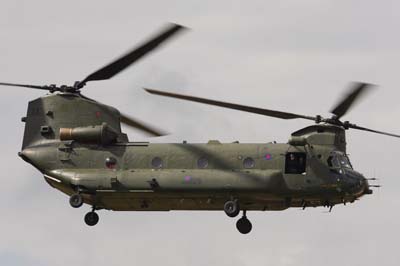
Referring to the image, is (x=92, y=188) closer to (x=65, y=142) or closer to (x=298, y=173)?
(x=65, y=142)

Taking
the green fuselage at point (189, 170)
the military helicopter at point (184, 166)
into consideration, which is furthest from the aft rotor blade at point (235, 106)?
the green fuselage at point (189, 170)

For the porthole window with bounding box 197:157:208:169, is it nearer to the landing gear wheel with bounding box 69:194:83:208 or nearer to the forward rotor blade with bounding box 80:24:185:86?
the forward rotor blade with bounding box 80:24:185:86

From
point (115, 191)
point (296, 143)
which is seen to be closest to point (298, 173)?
point (296, 143)

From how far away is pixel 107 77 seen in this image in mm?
58188

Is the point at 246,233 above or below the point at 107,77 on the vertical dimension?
below

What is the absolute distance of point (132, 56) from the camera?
5625 centimetres

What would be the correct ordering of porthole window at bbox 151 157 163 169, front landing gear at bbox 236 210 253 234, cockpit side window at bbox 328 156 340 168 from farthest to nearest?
front landing gear at bbox 236 210 253 234, porthole window at bbox 151 157 163 169, cockpit side window at bbox 328 156 340 168

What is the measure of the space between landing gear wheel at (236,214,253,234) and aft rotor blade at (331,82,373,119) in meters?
6.13

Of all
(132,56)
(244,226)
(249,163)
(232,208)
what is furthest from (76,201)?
(249,163)

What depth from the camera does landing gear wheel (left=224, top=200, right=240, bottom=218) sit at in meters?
54.5

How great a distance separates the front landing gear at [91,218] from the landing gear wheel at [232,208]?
648 cm

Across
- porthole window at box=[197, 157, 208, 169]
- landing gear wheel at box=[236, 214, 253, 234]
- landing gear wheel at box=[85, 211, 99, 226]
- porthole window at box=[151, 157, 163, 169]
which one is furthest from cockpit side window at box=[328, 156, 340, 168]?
landing gear wheel at box=[85, 211, 99, 226]

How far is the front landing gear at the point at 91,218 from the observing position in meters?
57.6

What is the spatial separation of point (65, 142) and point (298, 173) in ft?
35.6
